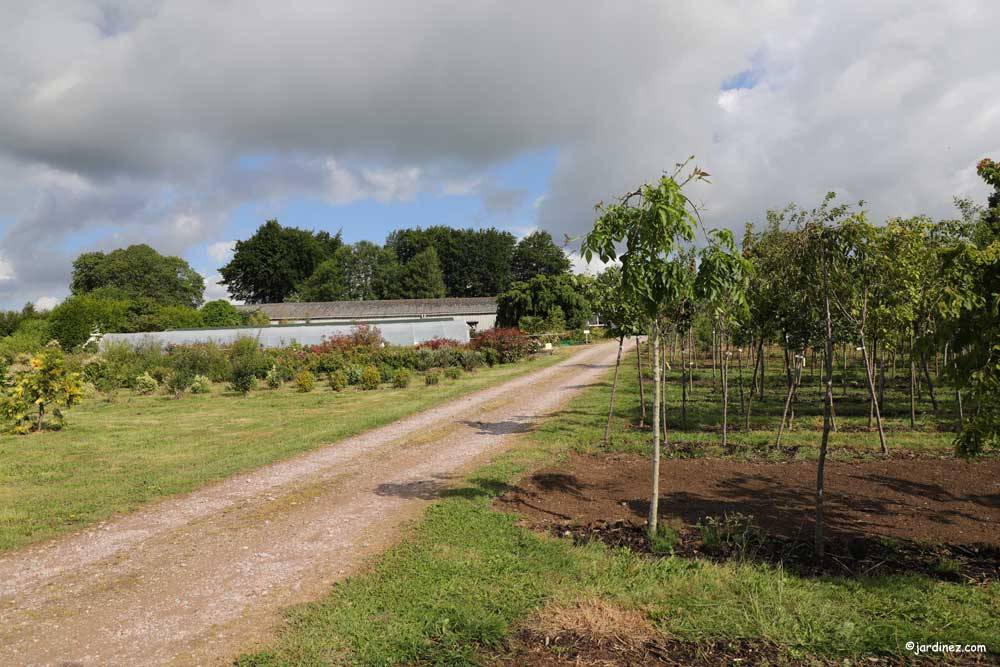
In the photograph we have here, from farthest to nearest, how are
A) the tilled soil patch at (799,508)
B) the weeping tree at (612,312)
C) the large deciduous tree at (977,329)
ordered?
the weeping tree at (612,312) → the tilled soil patch at (799,508) → the large deciduous tree at (977,329)

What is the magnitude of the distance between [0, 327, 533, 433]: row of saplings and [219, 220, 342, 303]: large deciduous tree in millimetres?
56490

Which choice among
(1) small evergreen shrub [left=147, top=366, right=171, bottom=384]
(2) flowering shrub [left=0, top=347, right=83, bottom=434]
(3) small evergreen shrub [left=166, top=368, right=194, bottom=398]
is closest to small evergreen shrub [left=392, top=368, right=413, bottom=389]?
(3) small evergreen shrub [left=166, top=368, right=194, bottom=398]

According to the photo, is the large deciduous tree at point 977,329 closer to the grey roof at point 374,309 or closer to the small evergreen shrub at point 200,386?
the small evergreen shrub at point 200,386

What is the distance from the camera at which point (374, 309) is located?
198 feet

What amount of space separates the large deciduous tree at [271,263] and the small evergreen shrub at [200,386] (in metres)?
65.4

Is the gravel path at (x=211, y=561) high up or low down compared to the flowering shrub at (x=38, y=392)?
down

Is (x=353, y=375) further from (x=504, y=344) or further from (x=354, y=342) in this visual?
(x=504, y=344)

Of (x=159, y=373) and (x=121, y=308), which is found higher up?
(x=121, y=308)

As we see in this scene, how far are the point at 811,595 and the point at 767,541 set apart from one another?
114 cm

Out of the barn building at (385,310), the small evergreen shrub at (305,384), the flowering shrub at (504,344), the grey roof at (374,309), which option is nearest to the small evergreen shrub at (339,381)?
the small evergreen shrub at (305,384)

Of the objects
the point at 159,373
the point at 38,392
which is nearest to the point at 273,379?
the point at 159,373

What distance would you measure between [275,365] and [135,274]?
211 feet

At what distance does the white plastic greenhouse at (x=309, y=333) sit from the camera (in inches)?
1366

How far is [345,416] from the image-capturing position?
14414 millimetres
